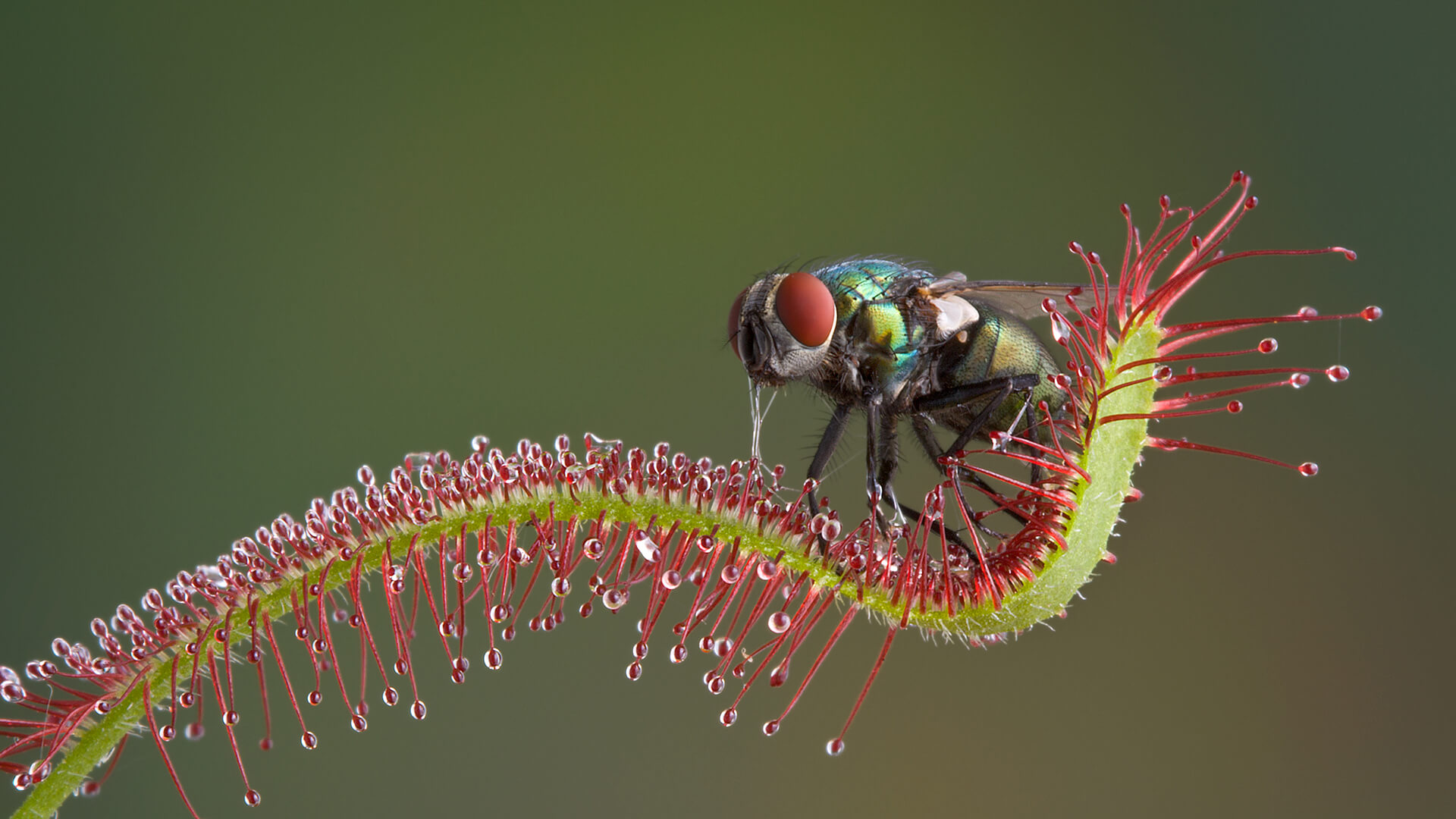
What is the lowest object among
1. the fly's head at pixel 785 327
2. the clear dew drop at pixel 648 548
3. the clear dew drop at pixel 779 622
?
the clear dew drop at pixel 779 622

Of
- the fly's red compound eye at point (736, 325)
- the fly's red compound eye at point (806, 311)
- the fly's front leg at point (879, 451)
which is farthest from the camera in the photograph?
the fly's red compound eye at point (736, 325)

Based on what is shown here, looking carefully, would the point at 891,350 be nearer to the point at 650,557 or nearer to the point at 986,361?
the point at 986,361

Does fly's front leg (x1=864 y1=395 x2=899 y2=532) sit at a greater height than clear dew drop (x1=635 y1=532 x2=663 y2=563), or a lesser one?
greater

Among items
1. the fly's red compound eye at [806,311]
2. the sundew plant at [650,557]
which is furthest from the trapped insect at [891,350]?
the sundew plant at [650,557]

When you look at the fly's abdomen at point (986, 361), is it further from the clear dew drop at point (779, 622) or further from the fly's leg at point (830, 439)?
the clear dew drop at point (779, 622)

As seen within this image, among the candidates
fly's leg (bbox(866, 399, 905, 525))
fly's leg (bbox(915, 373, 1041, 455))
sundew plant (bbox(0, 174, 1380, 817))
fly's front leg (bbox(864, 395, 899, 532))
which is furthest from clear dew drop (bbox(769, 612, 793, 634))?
fly's leg (bbox(866, 399, 905, 525))

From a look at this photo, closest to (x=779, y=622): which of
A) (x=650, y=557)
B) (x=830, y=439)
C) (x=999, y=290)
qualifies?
(x=650, y=557)

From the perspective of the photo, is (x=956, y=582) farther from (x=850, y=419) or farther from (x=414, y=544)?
(x=414, y=544)

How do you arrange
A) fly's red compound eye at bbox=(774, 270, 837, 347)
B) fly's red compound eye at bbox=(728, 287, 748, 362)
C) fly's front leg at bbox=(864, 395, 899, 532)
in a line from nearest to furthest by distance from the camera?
1. fly's front leg at bbox=(864, 395, 899, 532)
2. fly's red compound eye at bbox=(774, 270, 837, 347)
3. fly's red compound eye at bbox=(728, 287, 748, 362)

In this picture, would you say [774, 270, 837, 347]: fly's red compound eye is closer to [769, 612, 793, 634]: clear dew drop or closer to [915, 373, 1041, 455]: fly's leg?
[915, 373, 1041, 455]: fly's leg
